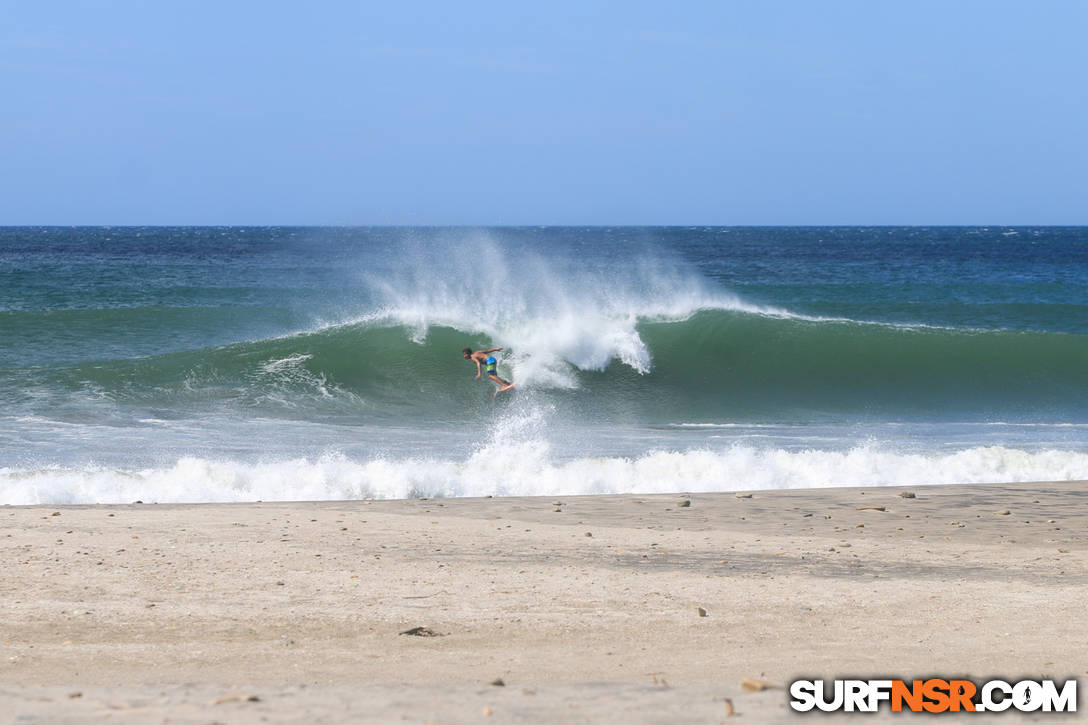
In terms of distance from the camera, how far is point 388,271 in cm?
4184

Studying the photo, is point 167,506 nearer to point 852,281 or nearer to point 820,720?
point 820,720

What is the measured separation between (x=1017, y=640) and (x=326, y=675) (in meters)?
3.23

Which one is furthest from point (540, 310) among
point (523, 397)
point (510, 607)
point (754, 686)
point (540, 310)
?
point (754, 686)

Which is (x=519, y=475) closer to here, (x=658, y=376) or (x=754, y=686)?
(x=754, y=686)

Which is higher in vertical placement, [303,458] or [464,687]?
[303,458]

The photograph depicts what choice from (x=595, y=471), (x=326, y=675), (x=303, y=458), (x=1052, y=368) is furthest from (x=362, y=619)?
(x=1052, y=368)

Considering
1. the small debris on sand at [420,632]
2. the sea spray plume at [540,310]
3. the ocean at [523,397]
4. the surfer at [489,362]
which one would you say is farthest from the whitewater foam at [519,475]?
the sea spray plume at [540,310]

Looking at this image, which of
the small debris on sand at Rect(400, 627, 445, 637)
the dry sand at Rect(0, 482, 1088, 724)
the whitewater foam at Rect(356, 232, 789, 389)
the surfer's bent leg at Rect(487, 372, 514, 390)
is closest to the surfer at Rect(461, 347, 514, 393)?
the surfer's bent leg at Rect(487, 372, 514, 390)

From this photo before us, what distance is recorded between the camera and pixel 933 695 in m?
3.79

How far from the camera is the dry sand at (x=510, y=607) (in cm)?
366

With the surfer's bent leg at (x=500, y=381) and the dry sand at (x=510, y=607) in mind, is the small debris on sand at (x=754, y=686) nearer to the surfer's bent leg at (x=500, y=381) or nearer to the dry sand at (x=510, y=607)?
the dry sand at (x=510, y=607)

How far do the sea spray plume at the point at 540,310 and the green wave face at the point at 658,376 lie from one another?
0.11 metres

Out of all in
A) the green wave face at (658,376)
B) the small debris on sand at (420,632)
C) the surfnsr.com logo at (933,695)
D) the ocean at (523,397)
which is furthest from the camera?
the green wave face at (658,376)

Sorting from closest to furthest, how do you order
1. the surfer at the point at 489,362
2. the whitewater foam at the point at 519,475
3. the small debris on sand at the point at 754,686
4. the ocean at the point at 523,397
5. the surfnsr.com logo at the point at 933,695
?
the surfnsr.com logo at the point at 933,695 < the small debris on sand at the point at 754,686 < the whitewater foam at the point at 519,475 < the ocean at the point at 523,397 < the surfer at the point at 489,362
